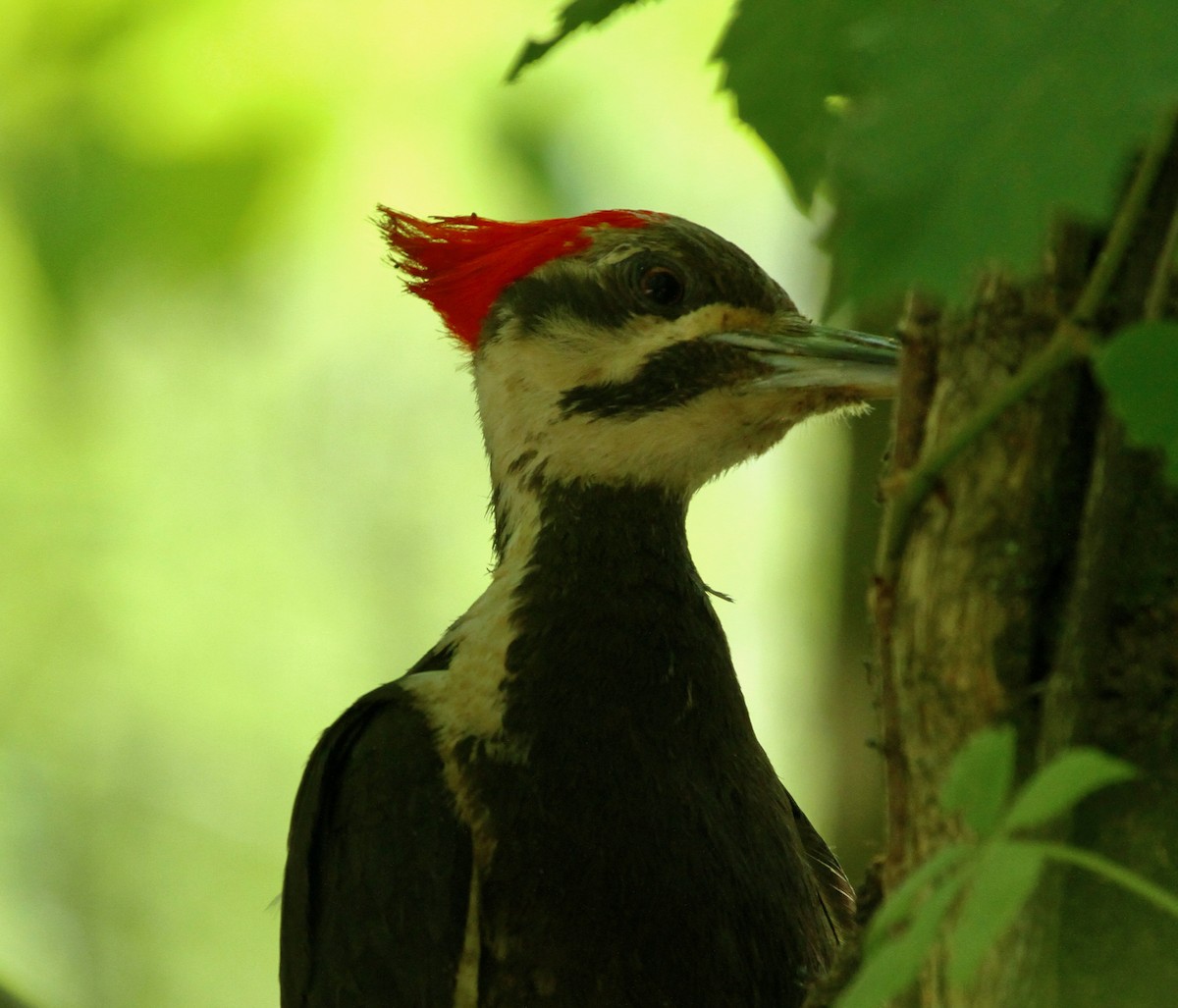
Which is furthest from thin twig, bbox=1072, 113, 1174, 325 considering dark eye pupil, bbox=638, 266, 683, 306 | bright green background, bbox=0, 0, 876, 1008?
bright green background, bbox=0, 0, 876, 1008

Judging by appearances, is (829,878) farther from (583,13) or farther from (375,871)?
(583,13)

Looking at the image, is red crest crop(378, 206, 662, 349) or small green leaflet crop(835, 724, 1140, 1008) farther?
red crest crop(378, 206, 662, 349)

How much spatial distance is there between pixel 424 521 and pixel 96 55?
11.2ft

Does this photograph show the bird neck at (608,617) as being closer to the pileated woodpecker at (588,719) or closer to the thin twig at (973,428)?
the pileated woodpecker at (588,719)

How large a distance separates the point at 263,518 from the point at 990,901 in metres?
7.13

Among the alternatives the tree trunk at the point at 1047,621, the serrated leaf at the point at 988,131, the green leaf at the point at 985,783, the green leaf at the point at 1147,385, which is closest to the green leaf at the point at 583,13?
the tree trunk at the point at 1047,621

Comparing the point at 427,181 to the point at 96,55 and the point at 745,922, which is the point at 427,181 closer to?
the point at 96,55

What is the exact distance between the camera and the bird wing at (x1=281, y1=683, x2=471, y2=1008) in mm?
2436

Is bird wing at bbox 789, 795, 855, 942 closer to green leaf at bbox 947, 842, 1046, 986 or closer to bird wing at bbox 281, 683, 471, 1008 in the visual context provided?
bird wing at bbox 281, 683, 471, 1008

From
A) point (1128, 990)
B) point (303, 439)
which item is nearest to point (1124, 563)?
point (1128, 990)

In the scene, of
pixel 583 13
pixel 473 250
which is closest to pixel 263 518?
pixel 473 250

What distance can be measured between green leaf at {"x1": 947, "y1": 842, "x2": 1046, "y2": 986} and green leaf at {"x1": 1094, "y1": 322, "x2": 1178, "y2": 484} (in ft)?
0.73

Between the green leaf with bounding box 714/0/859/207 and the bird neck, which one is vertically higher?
the green leaf with bounding box 714/0/859/207

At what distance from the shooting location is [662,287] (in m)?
2.90
